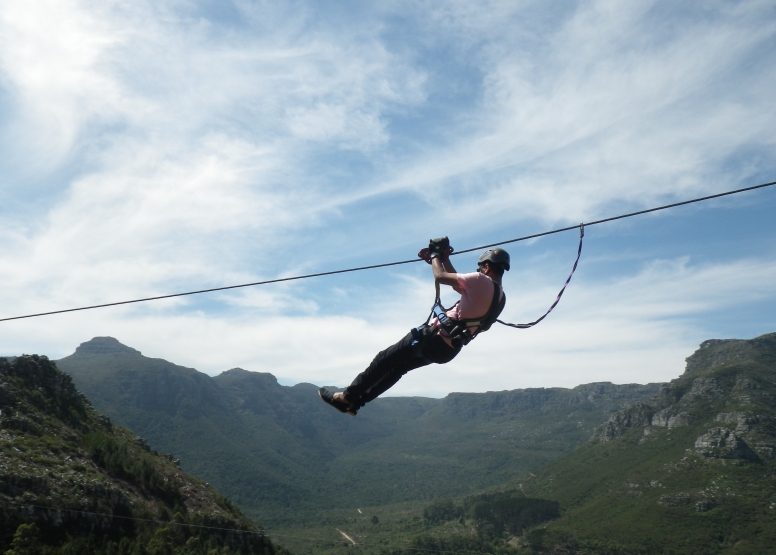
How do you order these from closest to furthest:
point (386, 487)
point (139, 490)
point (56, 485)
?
point (56, 485) → point (139, 490) → point (386, 487)

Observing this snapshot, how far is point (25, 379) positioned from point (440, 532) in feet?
300

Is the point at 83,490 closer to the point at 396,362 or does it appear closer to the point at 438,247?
the point at 396,362

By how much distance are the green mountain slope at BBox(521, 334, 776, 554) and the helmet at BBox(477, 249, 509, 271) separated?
280 ft

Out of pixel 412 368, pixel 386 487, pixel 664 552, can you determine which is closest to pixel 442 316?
pixel 412 368

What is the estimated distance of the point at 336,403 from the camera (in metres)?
8.10

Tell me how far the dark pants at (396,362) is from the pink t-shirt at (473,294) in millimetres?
588

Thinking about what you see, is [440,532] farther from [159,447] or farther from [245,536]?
[159,447]

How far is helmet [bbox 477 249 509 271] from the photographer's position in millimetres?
7488

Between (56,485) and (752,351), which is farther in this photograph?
(752,351)

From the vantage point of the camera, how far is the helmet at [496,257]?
749cm

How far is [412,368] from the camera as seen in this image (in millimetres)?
8023

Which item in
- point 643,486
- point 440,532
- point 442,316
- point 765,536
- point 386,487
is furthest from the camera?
point 386,487

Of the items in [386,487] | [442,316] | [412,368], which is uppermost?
[442,316]

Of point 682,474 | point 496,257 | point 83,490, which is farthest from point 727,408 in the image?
point 496,257
